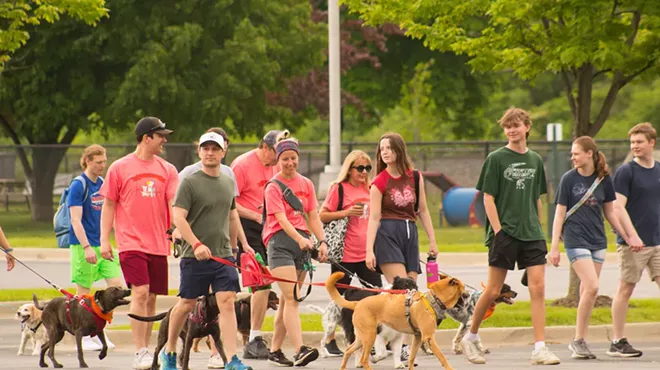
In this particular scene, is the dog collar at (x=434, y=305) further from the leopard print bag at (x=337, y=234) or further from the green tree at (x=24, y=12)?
the green tree at (x=24, y=12)

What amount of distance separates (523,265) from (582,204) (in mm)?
805

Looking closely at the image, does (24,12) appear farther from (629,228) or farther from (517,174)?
(629,228)

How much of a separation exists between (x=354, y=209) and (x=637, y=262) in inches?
97.1

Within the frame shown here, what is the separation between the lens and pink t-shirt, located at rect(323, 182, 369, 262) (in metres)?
11.2

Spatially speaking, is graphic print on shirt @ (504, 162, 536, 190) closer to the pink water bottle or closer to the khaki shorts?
the pink water bottle

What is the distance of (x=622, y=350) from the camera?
11.2 meters

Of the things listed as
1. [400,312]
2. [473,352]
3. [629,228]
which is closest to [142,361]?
[400,312]

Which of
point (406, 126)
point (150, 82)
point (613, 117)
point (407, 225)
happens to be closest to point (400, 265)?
point (407, 225)

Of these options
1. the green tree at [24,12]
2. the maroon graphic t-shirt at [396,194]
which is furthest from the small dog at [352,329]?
the green tree at [24,12]

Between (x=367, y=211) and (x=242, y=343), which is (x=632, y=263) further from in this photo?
(x=242, y=343)

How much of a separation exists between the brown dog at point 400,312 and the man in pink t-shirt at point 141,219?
150 centimetres

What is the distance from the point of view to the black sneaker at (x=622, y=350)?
1113 cm

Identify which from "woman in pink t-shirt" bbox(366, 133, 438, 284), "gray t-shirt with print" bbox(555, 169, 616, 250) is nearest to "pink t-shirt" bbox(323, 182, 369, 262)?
"woman in pink t-shirt" bbox(366, 133, 438, 284)

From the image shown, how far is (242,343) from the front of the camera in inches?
484
